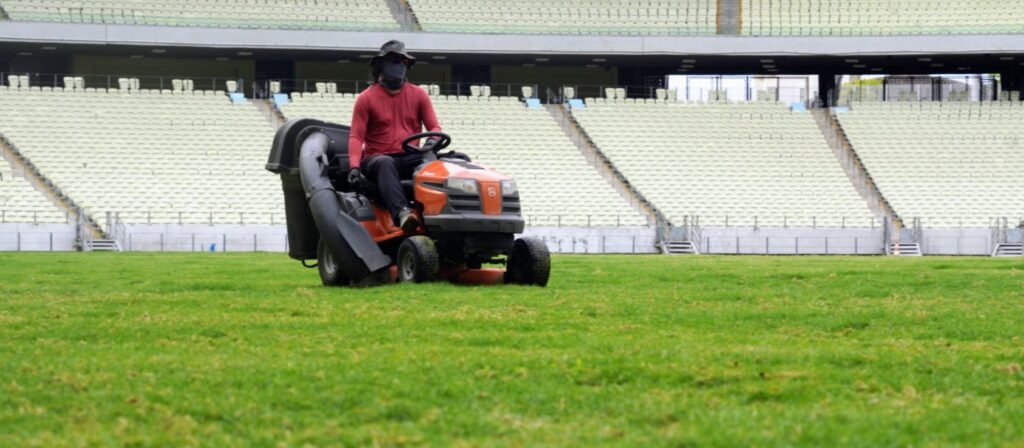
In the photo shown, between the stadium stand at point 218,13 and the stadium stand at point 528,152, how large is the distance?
310 cm

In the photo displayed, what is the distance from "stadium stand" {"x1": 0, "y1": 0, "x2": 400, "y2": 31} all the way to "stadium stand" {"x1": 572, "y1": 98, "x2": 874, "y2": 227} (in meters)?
9.13

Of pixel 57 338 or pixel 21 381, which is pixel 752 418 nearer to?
pixel 21 381

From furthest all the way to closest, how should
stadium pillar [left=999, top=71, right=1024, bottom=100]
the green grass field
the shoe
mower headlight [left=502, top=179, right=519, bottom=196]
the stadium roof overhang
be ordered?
stadium pillar [left=999, top=71, right=1024, bottom=100] < the stadium roof overhang < mower headlight [left=502, top=179, right=519, bottom=196] < the shoe < the green grass field

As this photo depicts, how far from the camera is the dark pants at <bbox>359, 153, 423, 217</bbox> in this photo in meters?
14.4

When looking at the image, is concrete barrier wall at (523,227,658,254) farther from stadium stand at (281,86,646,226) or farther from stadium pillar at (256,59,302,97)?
stadium pillar at (256,59,302,97)

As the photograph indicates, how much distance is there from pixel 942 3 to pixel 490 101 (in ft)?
61.6

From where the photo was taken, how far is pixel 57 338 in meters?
9.30

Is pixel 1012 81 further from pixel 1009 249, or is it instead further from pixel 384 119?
pixel 384 119

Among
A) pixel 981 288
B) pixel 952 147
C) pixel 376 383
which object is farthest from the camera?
pixel 952 147

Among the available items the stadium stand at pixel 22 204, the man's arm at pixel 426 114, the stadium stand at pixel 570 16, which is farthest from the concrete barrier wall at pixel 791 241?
the man's arm at pixel 426 114

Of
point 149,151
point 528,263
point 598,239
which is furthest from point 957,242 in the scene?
point 528,263

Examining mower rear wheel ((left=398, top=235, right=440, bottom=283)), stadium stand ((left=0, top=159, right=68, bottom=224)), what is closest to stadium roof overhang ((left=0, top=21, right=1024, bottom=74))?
stadium stand ((left=0, top=159, right=68, bottom=224))

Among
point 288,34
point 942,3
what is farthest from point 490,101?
point 942,3

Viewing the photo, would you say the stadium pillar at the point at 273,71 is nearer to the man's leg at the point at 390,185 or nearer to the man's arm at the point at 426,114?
the man's arm at the point at 426,114
